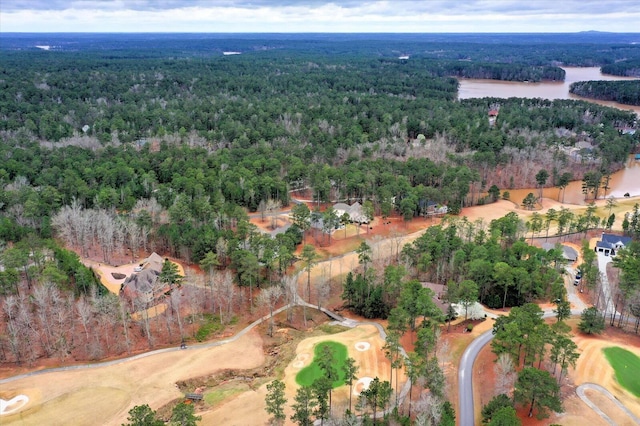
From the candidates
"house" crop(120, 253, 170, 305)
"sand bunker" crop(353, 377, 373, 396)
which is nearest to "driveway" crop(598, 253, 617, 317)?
"sand bunker" crop(353, 377, 373, 396)

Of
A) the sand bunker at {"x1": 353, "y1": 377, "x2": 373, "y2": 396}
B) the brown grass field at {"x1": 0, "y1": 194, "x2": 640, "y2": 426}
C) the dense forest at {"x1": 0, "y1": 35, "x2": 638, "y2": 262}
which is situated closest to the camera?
the brown grass field at {"x1": 0, "y1": 194, "x2": 640, "y2": 426}

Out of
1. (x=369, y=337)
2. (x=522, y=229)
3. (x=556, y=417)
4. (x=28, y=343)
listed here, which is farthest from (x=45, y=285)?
(x=522, y=229)

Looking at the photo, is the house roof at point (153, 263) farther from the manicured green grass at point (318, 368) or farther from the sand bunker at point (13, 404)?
the manicured green grass at point (318, 368)

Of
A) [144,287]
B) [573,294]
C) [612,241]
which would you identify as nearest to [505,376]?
[573,294]

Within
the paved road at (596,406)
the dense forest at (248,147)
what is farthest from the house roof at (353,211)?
the paved road at (596,406)

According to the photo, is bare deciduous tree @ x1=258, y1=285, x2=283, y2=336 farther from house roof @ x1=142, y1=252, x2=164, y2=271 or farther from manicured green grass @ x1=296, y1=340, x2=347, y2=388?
house roof @ x1=142, y1=252, x2=164, y2=271

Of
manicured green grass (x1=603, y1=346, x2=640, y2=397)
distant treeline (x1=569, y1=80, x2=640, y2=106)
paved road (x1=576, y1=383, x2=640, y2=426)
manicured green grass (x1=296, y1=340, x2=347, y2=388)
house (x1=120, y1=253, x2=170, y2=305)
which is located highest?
distant treeline (x1=569, y1=80, x2=640, y2=106)

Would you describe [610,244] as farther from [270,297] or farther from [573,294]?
[270,297]

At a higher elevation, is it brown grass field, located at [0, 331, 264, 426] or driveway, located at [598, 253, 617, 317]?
driveway, located at [598, 253, 617, 317]
